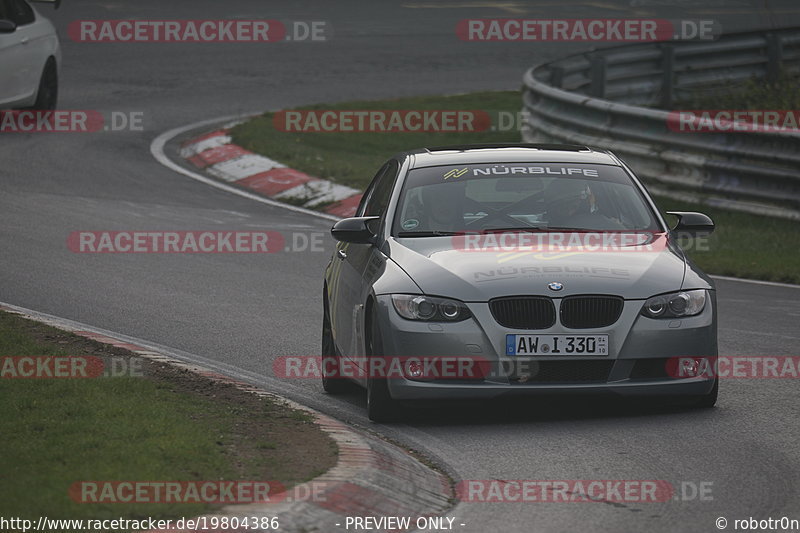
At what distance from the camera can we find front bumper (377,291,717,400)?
27.5ft

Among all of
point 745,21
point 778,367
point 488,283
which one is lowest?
point 778,367

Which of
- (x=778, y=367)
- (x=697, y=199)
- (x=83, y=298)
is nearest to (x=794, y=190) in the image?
(x=697, y=199)

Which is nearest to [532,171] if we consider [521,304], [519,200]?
[519,200]

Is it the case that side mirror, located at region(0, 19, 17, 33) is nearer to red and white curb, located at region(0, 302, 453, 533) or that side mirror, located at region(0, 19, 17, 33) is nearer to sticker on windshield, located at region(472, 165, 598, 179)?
sticker on windshield, located at region(472, 165, 598, 179)

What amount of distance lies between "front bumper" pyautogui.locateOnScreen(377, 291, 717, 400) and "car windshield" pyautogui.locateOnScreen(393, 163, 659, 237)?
105cm

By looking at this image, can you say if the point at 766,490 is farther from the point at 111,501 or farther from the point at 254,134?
the point at 254,134

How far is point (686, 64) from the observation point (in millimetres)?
24203

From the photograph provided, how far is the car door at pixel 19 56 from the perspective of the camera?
65.5 feet

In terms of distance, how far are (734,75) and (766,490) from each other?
18.6 meters

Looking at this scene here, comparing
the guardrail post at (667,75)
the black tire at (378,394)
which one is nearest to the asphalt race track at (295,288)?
the black tire at (378,394)

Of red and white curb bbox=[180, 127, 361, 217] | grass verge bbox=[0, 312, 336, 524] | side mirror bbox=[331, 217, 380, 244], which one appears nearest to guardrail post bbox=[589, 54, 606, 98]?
red and white curb bbox=[180, 127, 361, 217]

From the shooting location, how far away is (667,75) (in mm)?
23750

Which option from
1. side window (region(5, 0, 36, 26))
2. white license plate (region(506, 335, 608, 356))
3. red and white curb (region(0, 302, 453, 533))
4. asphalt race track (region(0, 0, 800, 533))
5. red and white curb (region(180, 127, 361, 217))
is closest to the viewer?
red and white curb (region(0, 302, 453, 533))

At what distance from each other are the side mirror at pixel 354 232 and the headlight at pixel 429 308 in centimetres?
94
